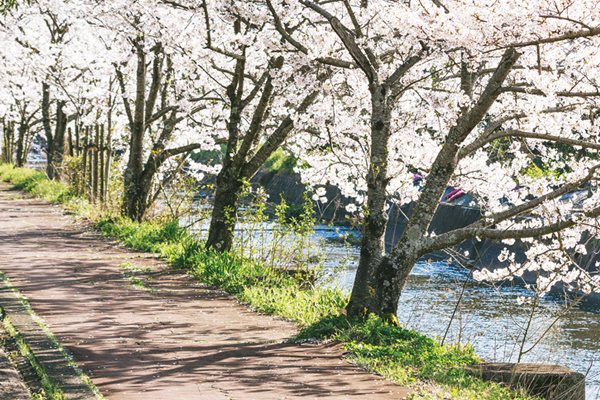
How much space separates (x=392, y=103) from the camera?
719cm

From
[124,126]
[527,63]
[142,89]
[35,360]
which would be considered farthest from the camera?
[124,126]

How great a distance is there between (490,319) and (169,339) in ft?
25.5

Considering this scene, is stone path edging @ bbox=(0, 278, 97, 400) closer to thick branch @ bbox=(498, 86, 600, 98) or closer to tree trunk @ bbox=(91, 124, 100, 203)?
thick branch @ bbox=(498, 86, 600, 98)

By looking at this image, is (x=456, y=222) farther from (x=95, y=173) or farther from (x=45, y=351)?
(x=45, y=351)

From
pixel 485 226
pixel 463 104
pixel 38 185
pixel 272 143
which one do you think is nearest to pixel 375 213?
pixel 485 226

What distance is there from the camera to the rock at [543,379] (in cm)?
537

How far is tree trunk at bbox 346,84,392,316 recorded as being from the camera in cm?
689

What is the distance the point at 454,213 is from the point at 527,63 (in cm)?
1364

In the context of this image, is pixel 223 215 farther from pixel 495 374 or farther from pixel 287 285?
pixel 495 374

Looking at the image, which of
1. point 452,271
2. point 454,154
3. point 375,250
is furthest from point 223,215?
point 452,271

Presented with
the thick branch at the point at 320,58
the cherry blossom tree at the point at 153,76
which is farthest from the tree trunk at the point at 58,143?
the thick branch at the point at 320,58

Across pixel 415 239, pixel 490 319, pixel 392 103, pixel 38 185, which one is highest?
pixel 392 103

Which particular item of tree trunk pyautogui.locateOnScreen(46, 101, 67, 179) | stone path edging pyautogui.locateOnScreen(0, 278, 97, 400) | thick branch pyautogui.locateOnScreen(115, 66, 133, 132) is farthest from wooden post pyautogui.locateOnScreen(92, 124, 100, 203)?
stone path edging pyautogui.locateOnScreen(0, 278, 97, 400)

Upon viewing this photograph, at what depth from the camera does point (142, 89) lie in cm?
1262
